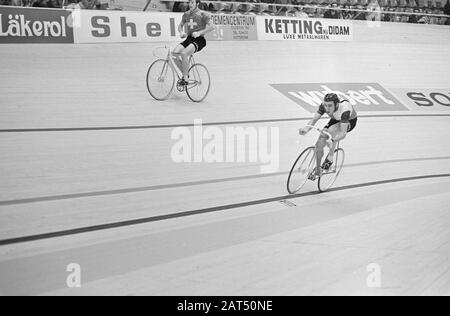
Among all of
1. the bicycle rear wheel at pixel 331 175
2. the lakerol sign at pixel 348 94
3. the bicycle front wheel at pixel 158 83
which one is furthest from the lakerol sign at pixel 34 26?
the bicycle rear wheel at pixel 331 175

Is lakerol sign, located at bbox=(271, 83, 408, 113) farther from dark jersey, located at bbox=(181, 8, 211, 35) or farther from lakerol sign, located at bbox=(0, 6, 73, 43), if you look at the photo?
lakerol sign, located at bbox=(0, 6, 73, 43)

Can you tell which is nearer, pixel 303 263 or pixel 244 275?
pixel 244 275

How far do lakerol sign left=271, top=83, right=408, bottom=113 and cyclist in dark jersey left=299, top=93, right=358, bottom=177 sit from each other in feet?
13.8

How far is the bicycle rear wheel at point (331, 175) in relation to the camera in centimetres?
687

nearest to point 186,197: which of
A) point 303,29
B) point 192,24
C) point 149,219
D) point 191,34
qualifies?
point 149,219

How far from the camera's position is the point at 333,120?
6906 millimetres

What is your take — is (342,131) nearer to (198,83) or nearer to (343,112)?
(343,112)

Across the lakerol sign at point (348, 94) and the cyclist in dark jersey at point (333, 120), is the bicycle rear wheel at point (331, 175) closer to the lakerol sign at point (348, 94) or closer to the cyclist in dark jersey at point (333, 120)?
the cyclist in dark jersey at point (333, 120)

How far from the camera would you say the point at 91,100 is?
9.34 m

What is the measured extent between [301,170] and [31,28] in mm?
6853

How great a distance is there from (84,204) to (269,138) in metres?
3.84

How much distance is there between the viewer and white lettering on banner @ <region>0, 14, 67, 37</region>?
1109 cm
